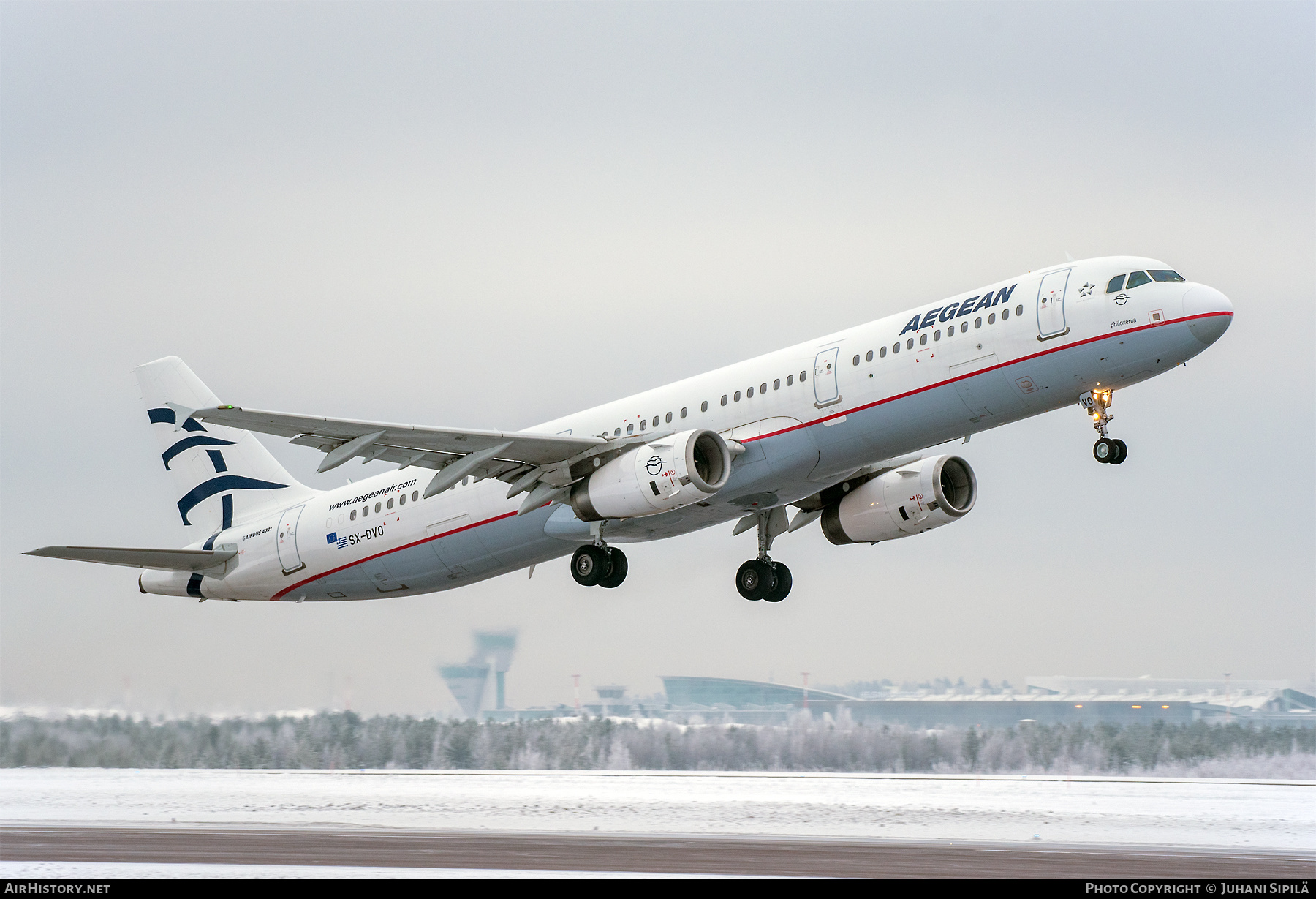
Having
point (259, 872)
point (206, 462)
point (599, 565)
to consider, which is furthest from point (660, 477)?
point (206, 462)

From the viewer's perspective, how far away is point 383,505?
37.7m

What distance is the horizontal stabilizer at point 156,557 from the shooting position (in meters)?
37.2

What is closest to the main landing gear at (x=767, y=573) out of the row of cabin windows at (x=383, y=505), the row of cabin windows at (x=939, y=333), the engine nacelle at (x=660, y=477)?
the engine nacelle at (x=660, y=477)

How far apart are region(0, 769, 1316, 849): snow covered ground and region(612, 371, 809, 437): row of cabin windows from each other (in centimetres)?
920

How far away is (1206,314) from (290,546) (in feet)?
76.6

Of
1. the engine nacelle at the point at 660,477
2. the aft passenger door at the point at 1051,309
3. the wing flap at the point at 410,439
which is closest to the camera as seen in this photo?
the aft passenger door at the point at 1051,309

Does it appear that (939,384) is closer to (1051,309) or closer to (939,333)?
(939,333)

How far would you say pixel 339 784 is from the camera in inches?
1778

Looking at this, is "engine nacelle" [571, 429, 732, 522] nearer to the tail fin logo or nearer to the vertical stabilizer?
the vertical stabilizer

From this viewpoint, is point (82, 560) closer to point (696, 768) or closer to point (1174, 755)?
point (696, 768)

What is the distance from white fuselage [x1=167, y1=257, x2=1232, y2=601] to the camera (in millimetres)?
28844

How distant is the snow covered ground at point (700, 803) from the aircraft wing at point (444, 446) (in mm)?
8411

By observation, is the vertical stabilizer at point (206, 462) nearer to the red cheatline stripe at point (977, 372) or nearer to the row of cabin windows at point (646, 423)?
the row of cabin windows at point (646, 423)

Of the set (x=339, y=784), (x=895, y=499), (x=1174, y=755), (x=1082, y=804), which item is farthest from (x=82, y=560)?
(x=1174, y=755)
